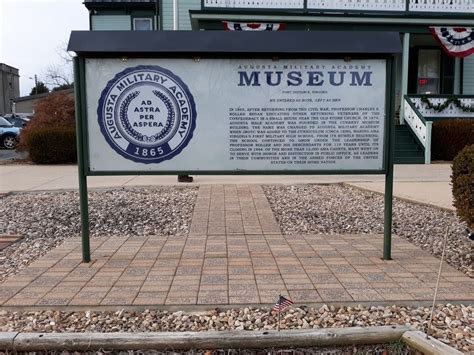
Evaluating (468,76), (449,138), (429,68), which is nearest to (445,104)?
(449,138)

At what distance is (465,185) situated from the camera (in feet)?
14.9

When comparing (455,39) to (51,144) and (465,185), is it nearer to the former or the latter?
(51,144)

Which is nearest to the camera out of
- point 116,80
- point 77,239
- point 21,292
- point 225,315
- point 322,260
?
point 225,315

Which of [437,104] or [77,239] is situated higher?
[437,104]

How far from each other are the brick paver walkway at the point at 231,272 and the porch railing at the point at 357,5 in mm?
12782

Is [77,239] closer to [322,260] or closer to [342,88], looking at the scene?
[322,260]

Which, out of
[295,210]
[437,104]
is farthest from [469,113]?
[295,210]

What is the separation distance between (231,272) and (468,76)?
19251mm

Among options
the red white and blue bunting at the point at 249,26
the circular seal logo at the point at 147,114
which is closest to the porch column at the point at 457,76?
the red white and blue bunting at the point at 249,26

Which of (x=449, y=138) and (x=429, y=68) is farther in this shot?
(x=429, y=68)

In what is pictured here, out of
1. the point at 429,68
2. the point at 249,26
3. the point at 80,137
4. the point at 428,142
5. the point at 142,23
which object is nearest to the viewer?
the point at 80,137

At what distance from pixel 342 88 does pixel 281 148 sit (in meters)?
0.85

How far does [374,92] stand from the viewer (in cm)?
→ 473

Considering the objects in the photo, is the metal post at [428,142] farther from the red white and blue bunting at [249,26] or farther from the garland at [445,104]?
the red white and blue bunting at [249,26]
